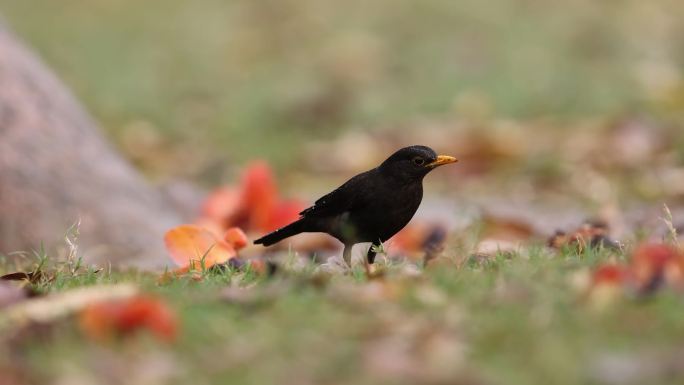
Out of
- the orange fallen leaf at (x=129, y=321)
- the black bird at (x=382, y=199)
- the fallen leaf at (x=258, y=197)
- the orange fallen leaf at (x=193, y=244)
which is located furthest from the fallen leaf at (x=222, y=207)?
the orange fallen leaf at (x=129, y=321)

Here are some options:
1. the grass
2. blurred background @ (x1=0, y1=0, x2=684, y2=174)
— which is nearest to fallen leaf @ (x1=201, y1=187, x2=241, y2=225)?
blurred background @ (x1=0, y1=0, x2=684, y2=174)

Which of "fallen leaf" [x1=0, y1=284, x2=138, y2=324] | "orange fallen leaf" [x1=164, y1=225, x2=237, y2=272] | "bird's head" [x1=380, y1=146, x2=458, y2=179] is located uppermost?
"bird's head" [x1=380, y1=146, x2=458, y2=179]

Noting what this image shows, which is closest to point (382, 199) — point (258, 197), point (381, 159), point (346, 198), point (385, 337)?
point (346, 198)

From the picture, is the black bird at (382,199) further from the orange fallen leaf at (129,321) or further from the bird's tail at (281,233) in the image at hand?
the orange fallen leaf at (129,321)

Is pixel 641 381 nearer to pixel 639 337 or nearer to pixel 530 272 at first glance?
pixel 639 337

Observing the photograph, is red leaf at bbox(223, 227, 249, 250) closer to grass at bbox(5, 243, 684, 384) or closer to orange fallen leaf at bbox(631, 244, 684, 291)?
grass at bbox(5, 243, 684, 384)

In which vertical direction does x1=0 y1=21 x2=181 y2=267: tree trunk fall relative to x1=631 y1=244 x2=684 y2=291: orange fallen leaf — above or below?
above

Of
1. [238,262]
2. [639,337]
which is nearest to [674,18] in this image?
[238,262]
